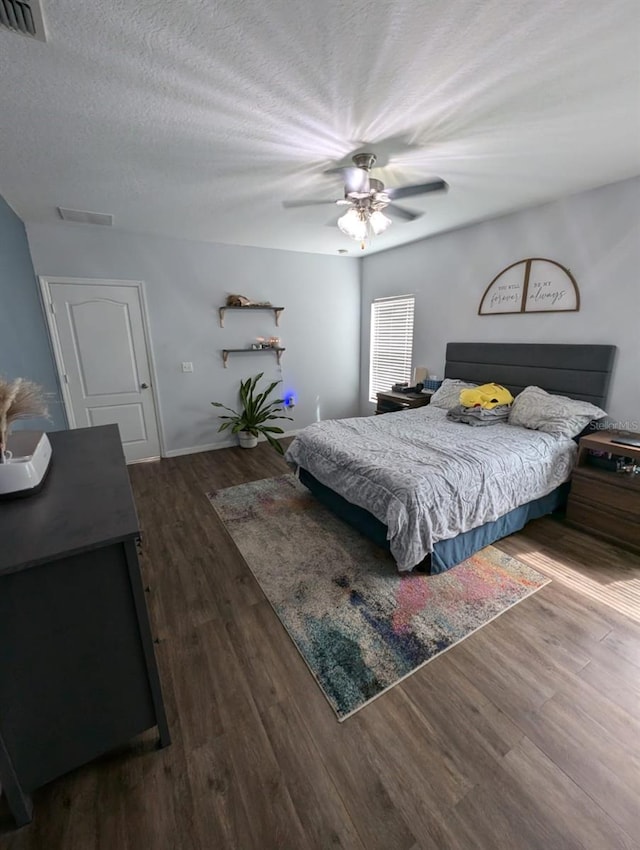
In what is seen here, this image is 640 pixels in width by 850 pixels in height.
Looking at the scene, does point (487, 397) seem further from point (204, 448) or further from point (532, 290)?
point (204, 448)

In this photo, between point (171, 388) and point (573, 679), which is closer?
point (573, 679)

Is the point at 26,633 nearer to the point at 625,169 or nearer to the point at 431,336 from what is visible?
the point at 625,169

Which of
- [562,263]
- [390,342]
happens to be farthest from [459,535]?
[390,342]

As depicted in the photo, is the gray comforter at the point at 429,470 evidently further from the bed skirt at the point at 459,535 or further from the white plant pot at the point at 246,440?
the white plant pot at the point at 246,440

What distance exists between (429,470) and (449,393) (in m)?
1.83

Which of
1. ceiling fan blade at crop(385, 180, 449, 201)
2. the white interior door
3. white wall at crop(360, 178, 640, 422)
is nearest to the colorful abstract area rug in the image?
white wall at crop(360, 178, 640, 422)

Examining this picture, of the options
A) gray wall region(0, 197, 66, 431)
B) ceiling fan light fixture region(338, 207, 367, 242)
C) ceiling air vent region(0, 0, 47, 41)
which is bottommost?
gray wall region(0, 197, 66, 431)

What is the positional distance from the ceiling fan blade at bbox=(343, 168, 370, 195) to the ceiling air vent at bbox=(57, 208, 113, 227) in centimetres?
229

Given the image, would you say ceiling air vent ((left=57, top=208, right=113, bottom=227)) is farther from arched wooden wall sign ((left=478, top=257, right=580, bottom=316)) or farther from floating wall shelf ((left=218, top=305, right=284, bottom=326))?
arched wooden wall sign ((left=478, top=257, right=580, bottom=316))

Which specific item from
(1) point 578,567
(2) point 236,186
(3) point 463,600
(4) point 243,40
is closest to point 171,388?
(2) point 236,186

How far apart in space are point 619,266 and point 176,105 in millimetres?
3183

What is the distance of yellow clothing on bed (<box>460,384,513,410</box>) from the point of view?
325 cm

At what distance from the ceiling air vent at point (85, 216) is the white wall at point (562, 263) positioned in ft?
10.9

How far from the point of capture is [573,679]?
1.60 meters
